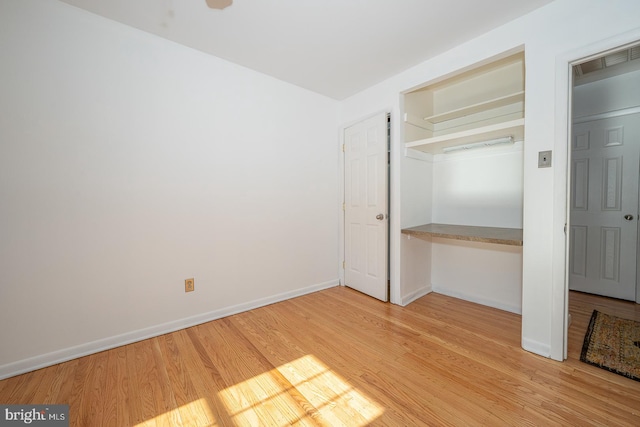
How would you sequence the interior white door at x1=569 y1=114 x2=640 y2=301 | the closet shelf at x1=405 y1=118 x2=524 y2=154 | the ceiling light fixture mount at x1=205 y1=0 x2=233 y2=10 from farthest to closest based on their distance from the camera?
the interior white door at x1=569 y1=114 x2=640 y2=301 < the closet shelf at x1=405 y1=118 x2=524 y2=154 < the ceiling light fixture mount at x1=205 y1=0 x2=233 y2=10

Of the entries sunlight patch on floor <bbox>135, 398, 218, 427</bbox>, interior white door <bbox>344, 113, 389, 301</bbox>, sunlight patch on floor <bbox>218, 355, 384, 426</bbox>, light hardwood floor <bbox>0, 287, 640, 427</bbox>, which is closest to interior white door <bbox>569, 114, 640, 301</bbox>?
light hardwood floor <bbox>0, 287, 640, 427</bbox>

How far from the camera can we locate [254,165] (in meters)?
2.79

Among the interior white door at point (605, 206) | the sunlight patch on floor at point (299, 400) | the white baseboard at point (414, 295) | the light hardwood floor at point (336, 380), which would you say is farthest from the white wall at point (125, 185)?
the interior white door at point (605, 206)

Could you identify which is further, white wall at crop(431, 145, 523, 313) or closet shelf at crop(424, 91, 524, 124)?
white wall at crop(431, 145, 523, 313)

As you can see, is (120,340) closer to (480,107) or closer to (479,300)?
(479,300)

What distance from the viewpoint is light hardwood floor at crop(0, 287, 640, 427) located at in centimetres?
140

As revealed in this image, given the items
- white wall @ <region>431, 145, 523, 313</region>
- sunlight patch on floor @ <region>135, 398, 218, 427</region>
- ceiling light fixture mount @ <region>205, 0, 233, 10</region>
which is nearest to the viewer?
sunlight patch on floor @ <region>135, 398, 218, 427</region>

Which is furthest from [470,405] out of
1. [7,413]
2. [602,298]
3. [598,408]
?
[602,298]

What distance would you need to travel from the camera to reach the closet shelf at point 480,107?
2.38m

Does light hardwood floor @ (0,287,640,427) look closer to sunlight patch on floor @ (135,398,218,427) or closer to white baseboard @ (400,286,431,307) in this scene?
sunlight patch on floor @ (135,398,218,427)

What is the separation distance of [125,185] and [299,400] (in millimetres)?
2053

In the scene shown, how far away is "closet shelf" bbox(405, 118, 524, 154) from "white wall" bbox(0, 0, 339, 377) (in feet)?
5.05

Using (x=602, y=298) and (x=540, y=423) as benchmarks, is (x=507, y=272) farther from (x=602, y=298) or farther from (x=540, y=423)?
(x=540, y=423)

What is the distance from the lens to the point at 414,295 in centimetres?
304
